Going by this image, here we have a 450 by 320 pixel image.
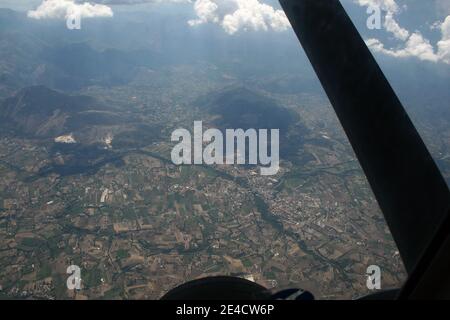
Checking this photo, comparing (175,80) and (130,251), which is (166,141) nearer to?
(130,251)

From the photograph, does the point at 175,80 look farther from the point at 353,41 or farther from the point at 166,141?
the point at 353,41

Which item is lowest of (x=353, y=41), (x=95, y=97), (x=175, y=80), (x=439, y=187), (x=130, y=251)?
(x=130, y=251)

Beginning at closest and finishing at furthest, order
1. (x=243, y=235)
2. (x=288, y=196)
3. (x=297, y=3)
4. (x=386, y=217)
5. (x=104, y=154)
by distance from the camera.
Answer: (x=386, y=217), (x=297, y=3), (x=243, y=235), (x=288, y=196), (x=104, y=154)

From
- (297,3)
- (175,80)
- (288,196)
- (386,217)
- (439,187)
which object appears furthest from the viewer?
(175,80)

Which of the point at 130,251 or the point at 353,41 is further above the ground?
the point at 353,41

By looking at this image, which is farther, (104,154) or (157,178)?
(104,154)

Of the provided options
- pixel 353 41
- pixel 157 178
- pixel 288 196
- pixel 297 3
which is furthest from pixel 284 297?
pixel 157 178

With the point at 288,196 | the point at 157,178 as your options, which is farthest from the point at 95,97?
the point at 288,196
